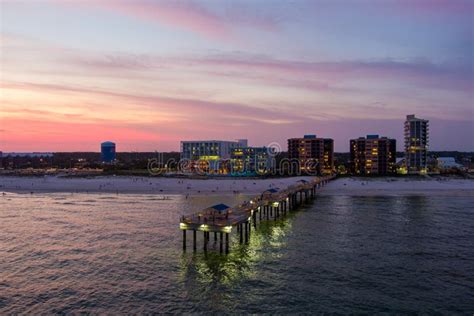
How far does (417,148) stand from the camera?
19625 centimetres

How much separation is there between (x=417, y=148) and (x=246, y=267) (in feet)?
596

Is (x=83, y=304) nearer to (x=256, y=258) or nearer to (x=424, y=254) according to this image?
(x=256, y=258)

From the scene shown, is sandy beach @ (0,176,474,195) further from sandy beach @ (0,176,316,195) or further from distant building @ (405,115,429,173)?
distant building @ (405,115,429,173)

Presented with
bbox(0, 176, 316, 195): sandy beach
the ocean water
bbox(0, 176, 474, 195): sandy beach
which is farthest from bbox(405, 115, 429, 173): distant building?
the ocean water

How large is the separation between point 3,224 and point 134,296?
4368cm

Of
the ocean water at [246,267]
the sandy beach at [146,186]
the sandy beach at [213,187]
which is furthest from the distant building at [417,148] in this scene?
the ocean water at [246,267]

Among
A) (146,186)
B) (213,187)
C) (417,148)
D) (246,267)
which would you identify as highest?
(417,148)

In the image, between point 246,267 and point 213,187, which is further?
point 213,187

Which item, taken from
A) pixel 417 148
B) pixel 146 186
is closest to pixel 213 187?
pixel 146 186

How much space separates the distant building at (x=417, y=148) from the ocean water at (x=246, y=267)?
135m

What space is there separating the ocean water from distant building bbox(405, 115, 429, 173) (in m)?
135

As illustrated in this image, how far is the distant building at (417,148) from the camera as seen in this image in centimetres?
19512

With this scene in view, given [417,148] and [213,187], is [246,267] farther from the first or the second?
[417,148]

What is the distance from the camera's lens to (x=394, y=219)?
68.1m
